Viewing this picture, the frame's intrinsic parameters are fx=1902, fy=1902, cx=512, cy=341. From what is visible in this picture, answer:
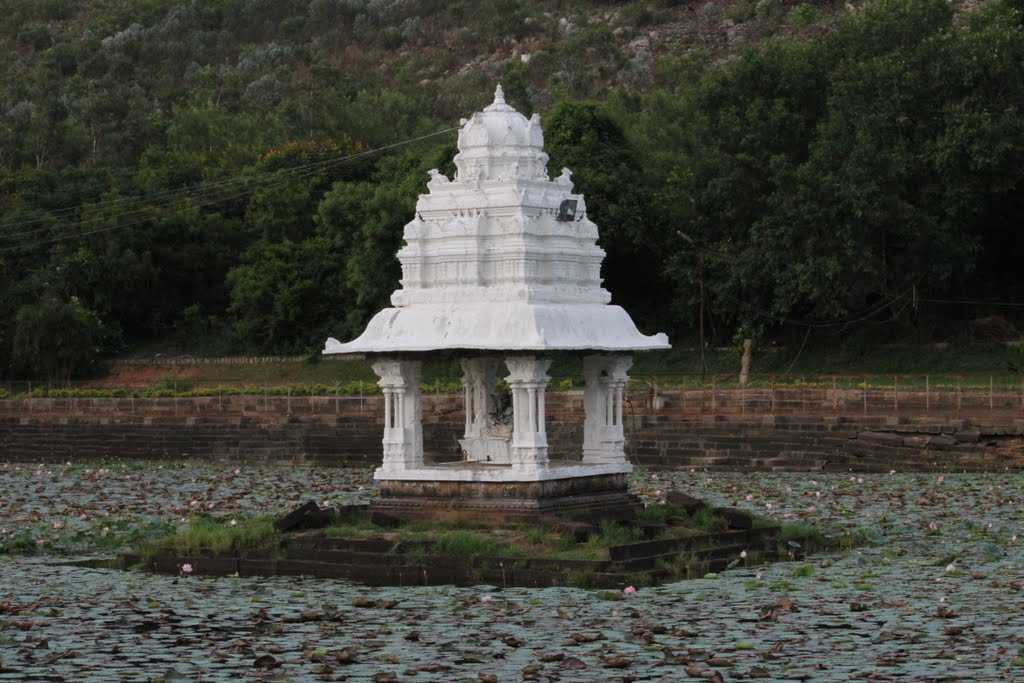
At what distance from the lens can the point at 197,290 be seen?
56125mm

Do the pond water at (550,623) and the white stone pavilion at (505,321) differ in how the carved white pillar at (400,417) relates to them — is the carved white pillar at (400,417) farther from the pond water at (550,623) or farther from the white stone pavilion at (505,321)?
the pond water at (550,623)

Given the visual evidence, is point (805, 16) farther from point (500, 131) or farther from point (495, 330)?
point (495, 330)

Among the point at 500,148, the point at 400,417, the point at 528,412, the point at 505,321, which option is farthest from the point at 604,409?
the point at 500,148

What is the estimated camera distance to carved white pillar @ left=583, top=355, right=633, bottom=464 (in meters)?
20.8

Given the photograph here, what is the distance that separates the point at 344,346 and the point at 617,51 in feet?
209

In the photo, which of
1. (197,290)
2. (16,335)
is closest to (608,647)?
(16,335)

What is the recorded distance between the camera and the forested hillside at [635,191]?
135 feet

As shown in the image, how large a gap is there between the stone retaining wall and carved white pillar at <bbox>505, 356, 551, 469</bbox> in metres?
13.2

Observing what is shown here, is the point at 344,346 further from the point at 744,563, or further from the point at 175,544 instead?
the point at 744,563

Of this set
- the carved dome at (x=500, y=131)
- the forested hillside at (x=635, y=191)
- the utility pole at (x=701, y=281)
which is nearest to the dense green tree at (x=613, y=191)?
the forested hillside at (x=635, y=191)

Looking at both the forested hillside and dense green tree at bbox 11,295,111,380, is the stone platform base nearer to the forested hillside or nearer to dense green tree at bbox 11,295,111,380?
the forested hillside

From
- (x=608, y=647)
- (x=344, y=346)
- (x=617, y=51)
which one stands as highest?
(x=617, y=51)

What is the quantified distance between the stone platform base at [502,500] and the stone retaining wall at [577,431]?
12.6 meters

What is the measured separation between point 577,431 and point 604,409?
618 inches
